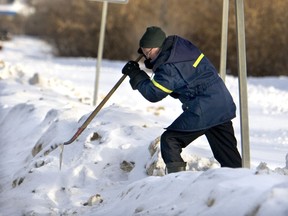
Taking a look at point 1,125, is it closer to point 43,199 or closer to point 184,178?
point 43,199

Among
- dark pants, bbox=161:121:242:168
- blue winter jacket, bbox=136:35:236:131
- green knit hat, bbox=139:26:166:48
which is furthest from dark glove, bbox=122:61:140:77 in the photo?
dark pants, bbox=161:121:242:168

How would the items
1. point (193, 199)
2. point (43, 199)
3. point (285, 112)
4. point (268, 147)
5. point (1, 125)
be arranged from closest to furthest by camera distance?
point (193, 199) → point (43, 199) → point (268, 147) → point (1, 125) → point (285, 112)

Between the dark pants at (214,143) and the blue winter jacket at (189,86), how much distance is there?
0.08 metres

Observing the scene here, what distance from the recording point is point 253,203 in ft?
17.7

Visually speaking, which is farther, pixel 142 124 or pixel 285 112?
pixel 285 112

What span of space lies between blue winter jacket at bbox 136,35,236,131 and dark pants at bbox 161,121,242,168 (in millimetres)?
82

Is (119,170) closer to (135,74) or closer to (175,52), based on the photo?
(135,74)

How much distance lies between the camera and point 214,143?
7.74m

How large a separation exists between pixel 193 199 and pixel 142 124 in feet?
13.2

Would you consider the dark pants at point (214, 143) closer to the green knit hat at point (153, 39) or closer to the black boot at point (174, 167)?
the black boot at point (174, 167)

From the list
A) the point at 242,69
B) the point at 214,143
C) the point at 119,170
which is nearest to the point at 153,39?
the point at 242,69

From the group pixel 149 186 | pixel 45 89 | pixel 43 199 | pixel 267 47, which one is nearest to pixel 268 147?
pixel 43 199

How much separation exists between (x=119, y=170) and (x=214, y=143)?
141cm

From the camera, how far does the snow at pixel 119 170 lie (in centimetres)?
582
